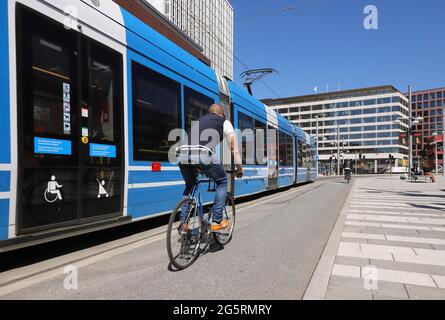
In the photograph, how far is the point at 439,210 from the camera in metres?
9.25

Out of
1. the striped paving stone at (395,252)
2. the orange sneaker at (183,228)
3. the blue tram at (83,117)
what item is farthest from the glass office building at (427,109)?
the orange sneaker at (183,228)

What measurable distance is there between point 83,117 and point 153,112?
1615 mm

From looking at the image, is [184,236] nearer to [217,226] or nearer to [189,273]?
[189,273]

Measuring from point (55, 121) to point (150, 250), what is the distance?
6.62ft

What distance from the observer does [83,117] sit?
14.8ft

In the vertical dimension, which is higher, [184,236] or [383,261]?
[184,236]

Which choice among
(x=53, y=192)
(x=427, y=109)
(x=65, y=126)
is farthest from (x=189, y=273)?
(x=427, y=109)

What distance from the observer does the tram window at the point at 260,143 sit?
11.6 m

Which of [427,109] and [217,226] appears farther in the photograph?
[427,109]

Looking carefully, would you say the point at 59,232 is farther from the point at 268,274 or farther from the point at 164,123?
the point at 164,123

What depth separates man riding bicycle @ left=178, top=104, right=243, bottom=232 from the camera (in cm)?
415

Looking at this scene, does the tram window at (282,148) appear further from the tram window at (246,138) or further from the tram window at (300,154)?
the tram window at (246,138)

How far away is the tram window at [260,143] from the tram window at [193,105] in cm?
411

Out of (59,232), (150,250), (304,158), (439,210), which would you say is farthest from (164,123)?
(304,158)
